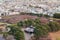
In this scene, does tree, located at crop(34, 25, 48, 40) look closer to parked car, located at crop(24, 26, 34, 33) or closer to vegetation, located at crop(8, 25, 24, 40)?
parked car, located at crop(24, 26, 34, 33)

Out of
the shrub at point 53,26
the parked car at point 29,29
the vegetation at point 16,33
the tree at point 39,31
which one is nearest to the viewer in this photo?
the vegetation at point 16,33

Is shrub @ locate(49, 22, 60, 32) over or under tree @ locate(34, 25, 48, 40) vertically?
under

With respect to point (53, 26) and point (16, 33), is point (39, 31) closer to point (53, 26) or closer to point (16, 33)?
point (16, 33)

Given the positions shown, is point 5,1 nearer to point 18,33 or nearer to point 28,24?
point 28,24

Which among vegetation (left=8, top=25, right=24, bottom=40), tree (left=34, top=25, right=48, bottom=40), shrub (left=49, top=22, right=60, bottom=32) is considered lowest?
shrub (left=49, top=22, right=60, bottom=32)

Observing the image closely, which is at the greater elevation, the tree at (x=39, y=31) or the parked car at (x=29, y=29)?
the tree at (x=39, y=31)

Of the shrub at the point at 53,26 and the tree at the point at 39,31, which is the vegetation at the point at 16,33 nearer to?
the tree at the point at 39,31

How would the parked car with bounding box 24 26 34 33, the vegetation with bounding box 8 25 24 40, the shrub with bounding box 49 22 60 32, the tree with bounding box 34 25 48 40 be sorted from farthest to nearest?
1. the shrub with bounding box 49 22 60 32
2. the parked car with bounding box 24 26 34 33
3. the tree with bounding box 34 25 48 40
4. the vegetation with bounding box 8 25 24 40

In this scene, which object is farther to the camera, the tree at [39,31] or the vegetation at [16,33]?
the tree at [39,31]

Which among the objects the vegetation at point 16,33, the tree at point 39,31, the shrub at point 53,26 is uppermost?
the vegetation at point 16,33

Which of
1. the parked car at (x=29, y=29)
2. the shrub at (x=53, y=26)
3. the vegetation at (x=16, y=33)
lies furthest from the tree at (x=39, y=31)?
the shrub at (x=53, y=26)

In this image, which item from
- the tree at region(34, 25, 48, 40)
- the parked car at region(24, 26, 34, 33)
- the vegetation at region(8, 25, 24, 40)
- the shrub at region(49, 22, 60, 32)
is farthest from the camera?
the shrub at region(49, 22, 60, 32)

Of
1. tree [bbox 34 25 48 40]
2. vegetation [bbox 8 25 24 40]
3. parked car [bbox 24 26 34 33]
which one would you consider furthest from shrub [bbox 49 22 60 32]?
vegetation [bbox 8 25 24 40]

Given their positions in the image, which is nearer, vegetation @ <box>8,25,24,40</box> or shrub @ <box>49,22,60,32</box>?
vegetation @ <box>8,25,24,40</box>
